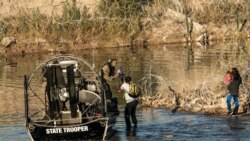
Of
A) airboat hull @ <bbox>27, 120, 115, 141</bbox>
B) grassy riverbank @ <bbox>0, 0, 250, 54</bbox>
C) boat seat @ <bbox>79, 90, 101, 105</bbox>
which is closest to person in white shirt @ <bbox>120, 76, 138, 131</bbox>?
boat seat @ <bbox>79, 90, 101, 105</bbox>

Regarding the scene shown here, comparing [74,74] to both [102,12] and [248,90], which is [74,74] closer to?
[248,90]

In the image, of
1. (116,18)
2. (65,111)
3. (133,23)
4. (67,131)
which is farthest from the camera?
(133,23)

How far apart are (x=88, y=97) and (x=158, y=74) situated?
53.6 ft

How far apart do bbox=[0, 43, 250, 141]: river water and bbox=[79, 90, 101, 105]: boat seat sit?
1.45 metres

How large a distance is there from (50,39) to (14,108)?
96.8ft

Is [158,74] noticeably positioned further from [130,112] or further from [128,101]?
[128,101]

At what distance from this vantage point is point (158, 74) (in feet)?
126

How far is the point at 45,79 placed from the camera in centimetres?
2297

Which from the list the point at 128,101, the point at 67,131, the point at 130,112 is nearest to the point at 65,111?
the point at 67,131

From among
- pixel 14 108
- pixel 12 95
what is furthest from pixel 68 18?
pixel 14 108

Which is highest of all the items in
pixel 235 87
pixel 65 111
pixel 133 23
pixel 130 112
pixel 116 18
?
pixel 116 18

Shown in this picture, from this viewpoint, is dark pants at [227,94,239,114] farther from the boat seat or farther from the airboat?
the boat seat

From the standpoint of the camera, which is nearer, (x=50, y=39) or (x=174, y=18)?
(x=50, y=39)

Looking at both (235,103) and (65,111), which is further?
(235,103)
